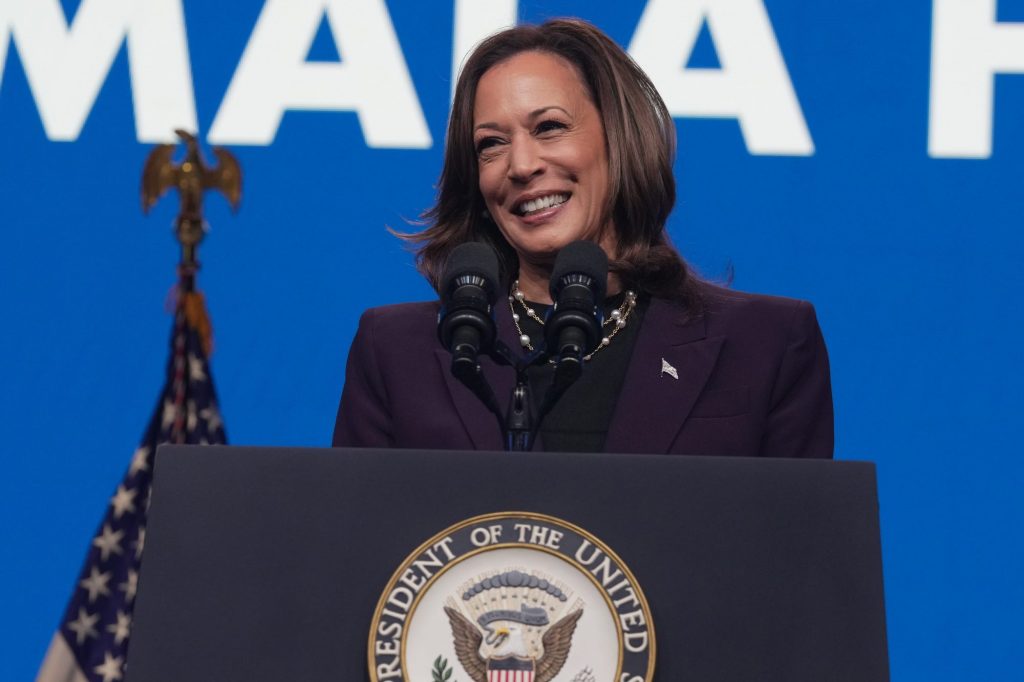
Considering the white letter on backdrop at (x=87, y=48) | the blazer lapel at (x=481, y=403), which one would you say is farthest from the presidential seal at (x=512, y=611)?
the white letter on backdrop at (x=87, y=48)

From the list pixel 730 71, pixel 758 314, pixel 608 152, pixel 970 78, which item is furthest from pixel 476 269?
pixel 970 78

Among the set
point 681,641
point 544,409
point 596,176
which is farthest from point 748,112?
point 681,641

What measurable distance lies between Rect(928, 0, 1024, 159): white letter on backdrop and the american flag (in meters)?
1.77

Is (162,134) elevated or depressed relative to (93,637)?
elevated

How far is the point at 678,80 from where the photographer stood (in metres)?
3.32

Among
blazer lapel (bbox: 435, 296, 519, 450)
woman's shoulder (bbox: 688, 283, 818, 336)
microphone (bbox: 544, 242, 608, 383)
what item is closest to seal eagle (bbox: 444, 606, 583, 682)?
microphone (bbox: 544, 242, 608, 383)

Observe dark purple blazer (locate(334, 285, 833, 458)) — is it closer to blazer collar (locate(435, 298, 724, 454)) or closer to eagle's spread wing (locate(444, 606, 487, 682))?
blazer collar (locate(435, 298, 724, 454))

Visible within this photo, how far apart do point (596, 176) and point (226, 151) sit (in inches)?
56.1

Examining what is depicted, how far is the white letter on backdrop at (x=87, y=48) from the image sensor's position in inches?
136

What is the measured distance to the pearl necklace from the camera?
2144 mm

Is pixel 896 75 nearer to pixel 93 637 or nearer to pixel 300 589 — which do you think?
pixel 93 637

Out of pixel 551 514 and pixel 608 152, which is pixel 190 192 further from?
pixel 551 514

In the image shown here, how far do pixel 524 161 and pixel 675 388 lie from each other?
44 centimetres

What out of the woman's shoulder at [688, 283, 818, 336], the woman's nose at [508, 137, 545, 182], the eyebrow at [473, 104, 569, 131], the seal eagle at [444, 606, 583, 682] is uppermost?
the eyebrow at [473, 104, 569, 131]
